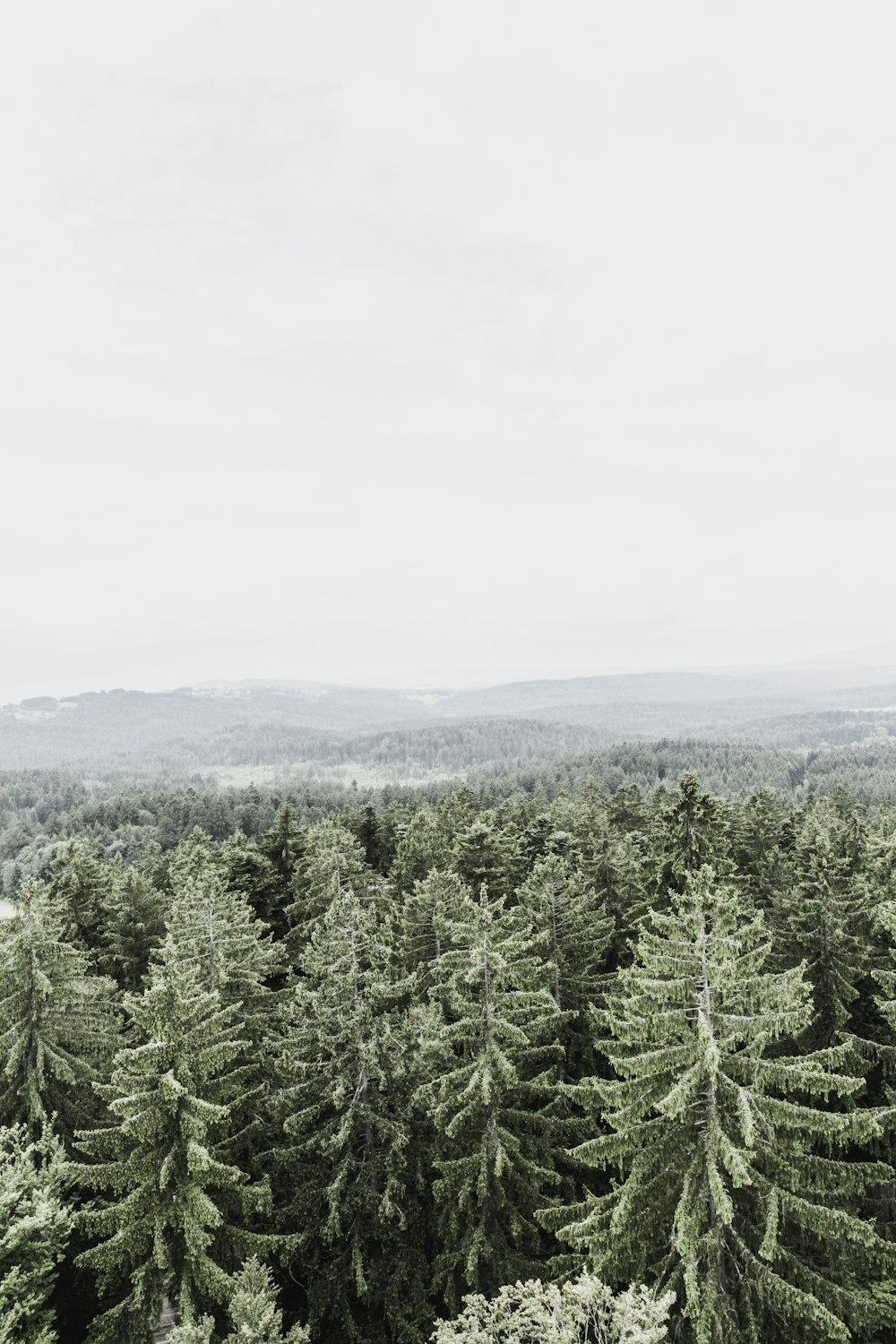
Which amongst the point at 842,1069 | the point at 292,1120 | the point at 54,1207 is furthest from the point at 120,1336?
the point at 842,1069

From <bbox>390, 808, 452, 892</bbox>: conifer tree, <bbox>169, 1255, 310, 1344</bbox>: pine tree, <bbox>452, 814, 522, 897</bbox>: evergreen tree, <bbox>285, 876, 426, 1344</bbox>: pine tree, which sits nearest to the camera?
<bbox>169, 1255, 310, 1344</bbox>: pine tree

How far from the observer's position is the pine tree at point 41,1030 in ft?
65.1

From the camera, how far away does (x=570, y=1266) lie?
14.1m

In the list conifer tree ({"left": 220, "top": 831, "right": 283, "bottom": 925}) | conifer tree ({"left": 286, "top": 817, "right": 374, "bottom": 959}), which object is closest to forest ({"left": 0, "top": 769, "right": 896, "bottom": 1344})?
conifer tree ({"left": 286, "top": 817, "right": 374, "bottom": 959})

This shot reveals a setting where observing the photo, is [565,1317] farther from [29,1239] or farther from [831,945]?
[831,945]

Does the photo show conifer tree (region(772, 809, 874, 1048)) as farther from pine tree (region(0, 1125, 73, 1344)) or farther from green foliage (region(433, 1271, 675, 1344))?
pine tree (region(0, 1125, 73, 1344))

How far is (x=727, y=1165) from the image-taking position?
10.7 metres

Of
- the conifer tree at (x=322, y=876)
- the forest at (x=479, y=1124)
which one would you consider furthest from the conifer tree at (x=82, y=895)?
A: the conifer tree at (x=322, y=876)

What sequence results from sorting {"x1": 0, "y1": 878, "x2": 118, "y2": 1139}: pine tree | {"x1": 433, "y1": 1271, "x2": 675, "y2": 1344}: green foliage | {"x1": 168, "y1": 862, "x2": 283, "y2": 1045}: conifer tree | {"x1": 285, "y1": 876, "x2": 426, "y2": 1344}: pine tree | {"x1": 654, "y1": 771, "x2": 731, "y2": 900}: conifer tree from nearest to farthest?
{"x1": 433, "y1": 1271, "x2": 675, "y2": 1344}: green foliage, {"x1": 285, "y1": 876, "x2": 426, "y2": 1344}: pine tree, {"x1": 0, "y1": 878, "x2": 118, "y2": 1139}: pine tree, {"x1": 168, "y1": 862, "x2": 283, "y2": 1045}: conifer tree, {"x1": 654, "y1": 771, "x2": 731, "y2": 900}: conifer tree

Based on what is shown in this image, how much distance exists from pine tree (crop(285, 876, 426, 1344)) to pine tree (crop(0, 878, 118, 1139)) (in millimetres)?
7235

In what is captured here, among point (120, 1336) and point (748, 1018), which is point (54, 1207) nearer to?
point (120, 1336)

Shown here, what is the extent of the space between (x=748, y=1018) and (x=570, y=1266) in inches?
282

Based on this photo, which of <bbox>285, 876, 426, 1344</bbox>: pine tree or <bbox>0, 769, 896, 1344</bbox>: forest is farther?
<bbox>285, 876, 426, 1344</bbox>: pine tree

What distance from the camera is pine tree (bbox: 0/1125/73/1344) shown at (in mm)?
14094
